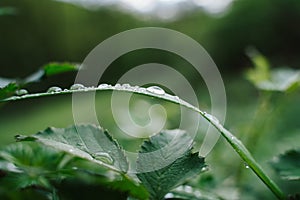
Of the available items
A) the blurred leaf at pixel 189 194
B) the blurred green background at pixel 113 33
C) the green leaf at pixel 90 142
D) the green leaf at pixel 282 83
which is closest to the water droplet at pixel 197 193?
the blurred leaf at pixel 189 194

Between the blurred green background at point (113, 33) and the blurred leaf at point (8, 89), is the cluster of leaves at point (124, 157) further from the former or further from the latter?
the blurred green background at point (113, 33)

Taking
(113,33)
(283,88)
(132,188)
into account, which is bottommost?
(132,188)

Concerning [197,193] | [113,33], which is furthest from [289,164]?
[113,33]

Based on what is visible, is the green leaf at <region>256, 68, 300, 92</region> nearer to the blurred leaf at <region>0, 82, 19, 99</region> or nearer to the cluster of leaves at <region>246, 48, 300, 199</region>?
the cluster of leaves at <region>246, 48, 300, 199</region>

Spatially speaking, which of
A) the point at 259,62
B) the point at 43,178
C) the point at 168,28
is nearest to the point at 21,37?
the point at 168,28

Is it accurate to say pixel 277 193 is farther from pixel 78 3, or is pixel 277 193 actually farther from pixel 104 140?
pixel 78 3

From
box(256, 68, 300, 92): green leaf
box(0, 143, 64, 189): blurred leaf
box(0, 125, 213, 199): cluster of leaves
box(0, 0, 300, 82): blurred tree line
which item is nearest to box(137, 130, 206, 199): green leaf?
box(0, 125, 213, 199): cluster of leaves

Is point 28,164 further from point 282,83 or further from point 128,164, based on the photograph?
point 282,83
